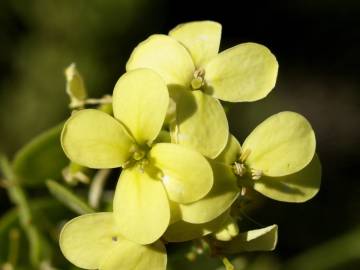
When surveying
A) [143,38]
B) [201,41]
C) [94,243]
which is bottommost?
[143,38]

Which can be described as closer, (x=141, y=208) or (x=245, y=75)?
(x=141, y=208)

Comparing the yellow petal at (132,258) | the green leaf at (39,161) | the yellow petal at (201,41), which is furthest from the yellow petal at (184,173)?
the green leaf at (39,161)

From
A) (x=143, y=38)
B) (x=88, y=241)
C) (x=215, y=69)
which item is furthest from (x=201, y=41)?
(x=143, y=38)

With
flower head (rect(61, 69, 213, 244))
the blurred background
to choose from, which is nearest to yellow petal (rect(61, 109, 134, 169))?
flower head (rect(61, 69, 213, 244))

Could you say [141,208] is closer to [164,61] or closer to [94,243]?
[94,243]

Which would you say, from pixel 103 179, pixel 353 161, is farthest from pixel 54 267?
pixel 353 161

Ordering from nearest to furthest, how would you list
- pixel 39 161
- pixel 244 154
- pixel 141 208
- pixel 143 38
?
pixel 141 208 → pixel 244 154 → pixel 39 161 → pixel 143 38

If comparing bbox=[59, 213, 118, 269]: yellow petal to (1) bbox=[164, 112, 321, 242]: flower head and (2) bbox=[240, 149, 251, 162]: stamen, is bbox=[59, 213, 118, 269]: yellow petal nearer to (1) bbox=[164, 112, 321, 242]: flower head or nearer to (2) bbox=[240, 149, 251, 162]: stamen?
(1) bbox=[164, 112, 321, 242]: flower head
